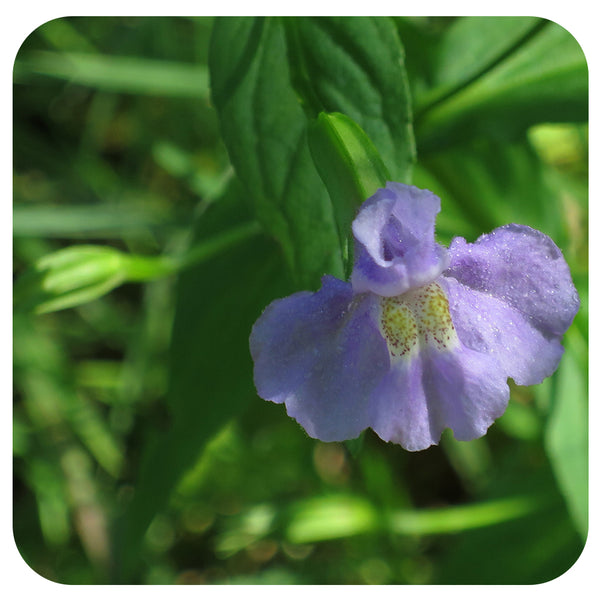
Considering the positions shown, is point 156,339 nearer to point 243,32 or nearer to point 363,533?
point 363,533

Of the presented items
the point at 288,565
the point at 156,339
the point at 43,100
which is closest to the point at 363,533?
the point at 288,565

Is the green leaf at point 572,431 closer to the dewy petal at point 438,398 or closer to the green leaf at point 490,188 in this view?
the green leaf at point 490,188

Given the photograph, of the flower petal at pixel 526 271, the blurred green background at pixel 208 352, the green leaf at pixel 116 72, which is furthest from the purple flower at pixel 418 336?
the green leaf at pixel 116 72

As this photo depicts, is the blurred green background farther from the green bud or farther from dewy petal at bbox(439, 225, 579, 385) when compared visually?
dewy petal at bbox(439, 225, 579, 385)

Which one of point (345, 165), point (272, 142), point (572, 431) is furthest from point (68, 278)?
point (572, 431)

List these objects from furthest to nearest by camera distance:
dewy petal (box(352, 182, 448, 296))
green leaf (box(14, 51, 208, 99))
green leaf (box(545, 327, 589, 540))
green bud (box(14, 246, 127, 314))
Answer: green leaf (box(14, 51, 208, 99)), green leaf (box(545, 327, 589, 540)), green bud (box(14, 246, 127, 314)), dewy petal (box(352, 182, 448, 296))

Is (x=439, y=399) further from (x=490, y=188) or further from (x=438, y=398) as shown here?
(x=490, y=188)

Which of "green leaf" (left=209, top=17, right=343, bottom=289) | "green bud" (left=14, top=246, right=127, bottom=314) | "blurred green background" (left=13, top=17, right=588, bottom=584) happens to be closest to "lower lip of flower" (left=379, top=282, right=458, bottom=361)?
"green leaf" (left=209, top=17, right=343, bottom=289)
